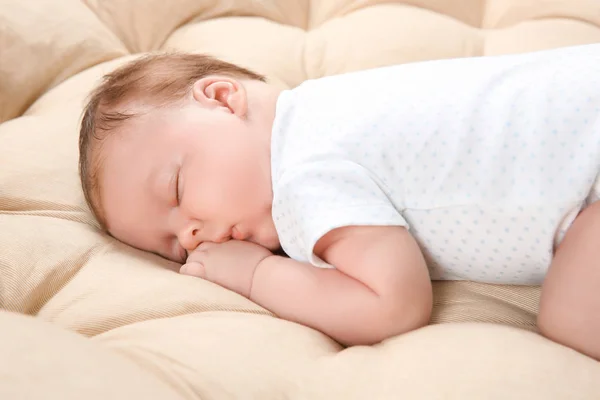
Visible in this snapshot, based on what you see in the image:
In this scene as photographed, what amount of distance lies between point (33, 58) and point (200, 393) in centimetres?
104

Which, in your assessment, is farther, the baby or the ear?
the ear

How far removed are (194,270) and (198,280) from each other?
0.05m

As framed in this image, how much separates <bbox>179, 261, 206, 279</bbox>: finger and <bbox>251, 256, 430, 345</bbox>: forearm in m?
0.09

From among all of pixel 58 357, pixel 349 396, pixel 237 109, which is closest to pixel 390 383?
pixel 349 396

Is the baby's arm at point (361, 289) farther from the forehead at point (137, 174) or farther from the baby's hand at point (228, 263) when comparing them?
the forehead at point (137, 174)

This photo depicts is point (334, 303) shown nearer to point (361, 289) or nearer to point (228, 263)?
point (361, 289)

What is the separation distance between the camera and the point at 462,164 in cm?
90

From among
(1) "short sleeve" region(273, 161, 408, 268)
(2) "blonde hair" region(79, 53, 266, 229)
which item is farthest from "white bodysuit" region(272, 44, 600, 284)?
(2) "blonde hair" region(79, 53, 266, 229)

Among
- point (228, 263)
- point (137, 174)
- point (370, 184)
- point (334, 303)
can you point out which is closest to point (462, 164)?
point (370, 184)

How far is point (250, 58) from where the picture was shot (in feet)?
4.72

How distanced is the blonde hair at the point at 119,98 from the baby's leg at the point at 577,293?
0.64m

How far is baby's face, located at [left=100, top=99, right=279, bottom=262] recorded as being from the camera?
992 mm

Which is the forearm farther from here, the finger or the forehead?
the forehead

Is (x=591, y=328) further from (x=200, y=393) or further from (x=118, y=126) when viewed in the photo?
(x=118, y=126)
